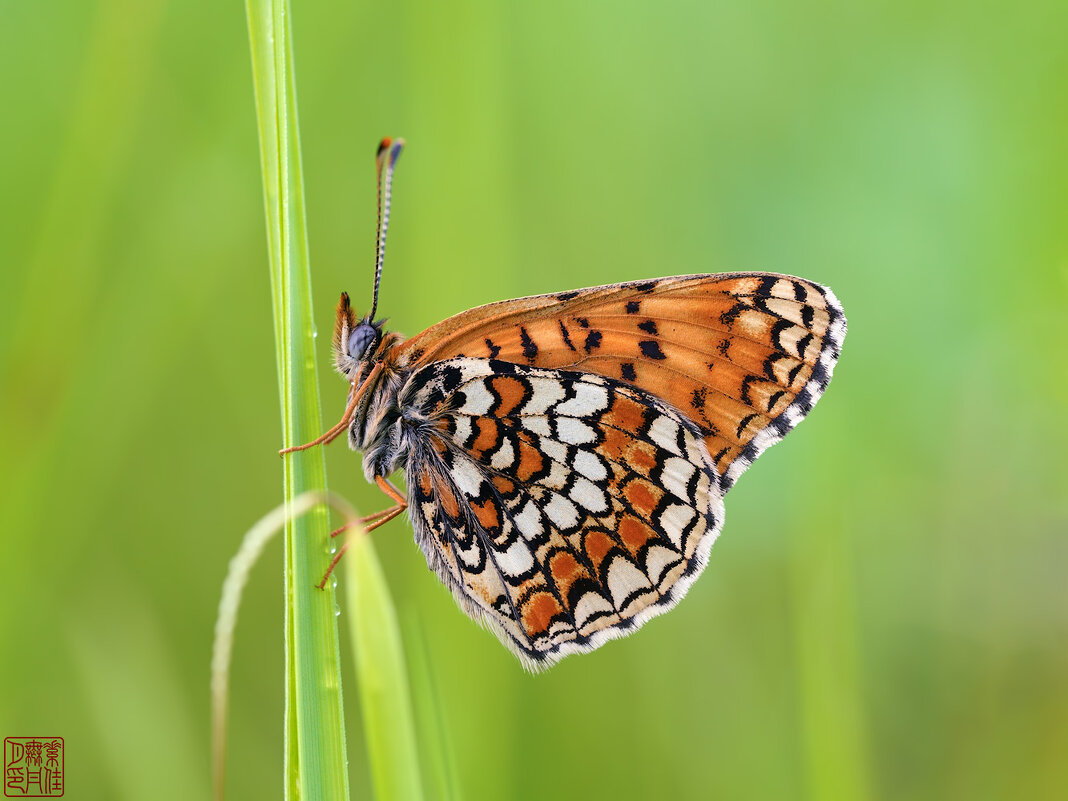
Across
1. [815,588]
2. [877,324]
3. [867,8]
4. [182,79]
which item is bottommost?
[815,588]

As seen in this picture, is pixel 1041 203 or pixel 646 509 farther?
pixel 1041 203

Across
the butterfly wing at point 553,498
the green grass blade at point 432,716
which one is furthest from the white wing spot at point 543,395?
the green grass blade at point 432,716

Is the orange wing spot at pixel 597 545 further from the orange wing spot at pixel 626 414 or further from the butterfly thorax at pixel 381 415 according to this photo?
the butterfly thorax at pixel 381 415

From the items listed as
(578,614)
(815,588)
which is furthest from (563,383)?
(815,588)

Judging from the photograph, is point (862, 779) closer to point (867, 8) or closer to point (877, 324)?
point (877, 324)

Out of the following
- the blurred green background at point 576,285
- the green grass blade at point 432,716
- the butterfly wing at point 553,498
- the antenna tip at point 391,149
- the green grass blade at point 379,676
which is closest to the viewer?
the green grass blade at point 379,676

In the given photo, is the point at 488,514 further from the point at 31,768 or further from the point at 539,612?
the point at 31,768

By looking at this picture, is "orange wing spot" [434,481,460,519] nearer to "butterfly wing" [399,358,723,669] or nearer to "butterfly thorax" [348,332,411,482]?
"butterfly wing" [399,358,723,669]
